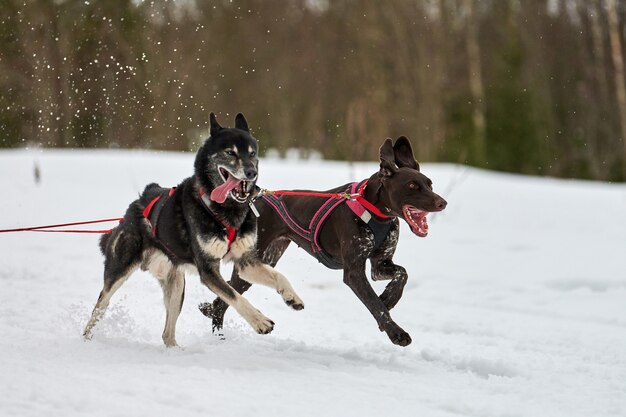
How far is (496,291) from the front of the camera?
7.95 meters

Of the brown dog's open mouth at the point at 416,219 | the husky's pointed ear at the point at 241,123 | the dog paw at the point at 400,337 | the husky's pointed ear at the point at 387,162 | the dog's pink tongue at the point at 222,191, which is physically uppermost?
the husky's pointed ear at the point at 241,123

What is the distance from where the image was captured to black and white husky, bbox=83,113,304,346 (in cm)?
455

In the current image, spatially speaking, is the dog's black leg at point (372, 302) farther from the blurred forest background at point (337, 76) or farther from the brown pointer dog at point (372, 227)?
the blurred forest background at point (337, 76)

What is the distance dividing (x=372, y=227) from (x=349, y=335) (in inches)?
45.4

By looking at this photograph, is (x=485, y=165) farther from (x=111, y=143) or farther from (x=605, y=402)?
(x=605, y=402)

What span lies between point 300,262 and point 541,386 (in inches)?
192

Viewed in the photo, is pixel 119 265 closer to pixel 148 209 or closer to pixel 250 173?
pixel 148 209

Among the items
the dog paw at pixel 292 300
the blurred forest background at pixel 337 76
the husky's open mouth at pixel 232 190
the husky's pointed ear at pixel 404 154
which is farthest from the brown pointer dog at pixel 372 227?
the blurred forest background at pixel 337 76

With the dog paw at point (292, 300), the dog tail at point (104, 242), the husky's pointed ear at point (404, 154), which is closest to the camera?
the dog paw at point (292, 300)

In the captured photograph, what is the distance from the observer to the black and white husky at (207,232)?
4.55 meters

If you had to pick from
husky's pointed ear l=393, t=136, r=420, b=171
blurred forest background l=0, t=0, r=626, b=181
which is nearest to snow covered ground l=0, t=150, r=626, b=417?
husky's pointed ear l=393, t=136, r=420, b=171

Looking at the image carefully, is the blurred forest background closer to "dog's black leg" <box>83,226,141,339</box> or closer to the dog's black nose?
"dog's black leg" <box>83,226,141,339</box>

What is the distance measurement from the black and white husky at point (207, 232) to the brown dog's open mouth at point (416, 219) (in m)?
0.81

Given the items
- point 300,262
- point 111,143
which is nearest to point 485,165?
point 111,143
